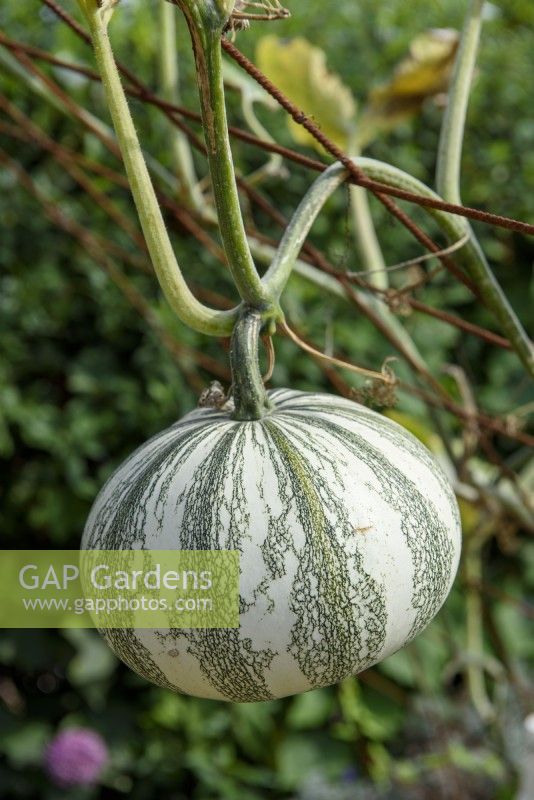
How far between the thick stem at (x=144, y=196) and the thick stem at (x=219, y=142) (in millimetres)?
46

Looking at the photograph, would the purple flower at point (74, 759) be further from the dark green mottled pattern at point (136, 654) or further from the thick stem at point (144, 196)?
the thick stem at point (144, 196)

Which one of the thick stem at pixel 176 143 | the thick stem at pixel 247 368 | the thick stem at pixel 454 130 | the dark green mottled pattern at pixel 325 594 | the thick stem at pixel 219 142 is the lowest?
the dark green mottled pattern at pixel 325 594

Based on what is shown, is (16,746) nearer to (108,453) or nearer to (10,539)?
(10,539)

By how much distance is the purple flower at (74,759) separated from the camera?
2719 millimetres

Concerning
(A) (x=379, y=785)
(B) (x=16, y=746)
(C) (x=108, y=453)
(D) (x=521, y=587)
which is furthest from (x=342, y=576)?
→ (D) (x=521, y=587)

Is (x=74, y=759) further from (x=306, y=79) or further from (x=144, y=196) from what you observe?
(x=144, y=196)

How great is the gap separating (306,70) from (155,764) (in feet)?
6.86

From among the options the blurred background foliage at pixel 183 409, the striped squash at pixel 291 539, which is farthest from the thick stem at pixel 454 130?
the blurred background foliage at pixel 183 409

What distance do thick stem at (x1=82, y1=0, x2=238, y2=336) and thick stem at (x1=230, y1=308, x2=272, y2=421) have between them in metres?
0.02

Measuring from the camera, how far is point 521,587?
363 cm

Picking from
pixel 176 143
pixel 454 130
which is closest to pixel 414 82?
pixel 176 143

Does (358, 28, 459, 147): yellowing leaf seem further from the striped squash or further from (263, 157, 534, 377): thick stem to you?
the striped squash

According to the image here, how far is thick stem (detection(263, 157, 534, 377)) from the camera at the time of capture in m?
0.87

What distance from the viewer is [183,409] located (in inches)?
111
